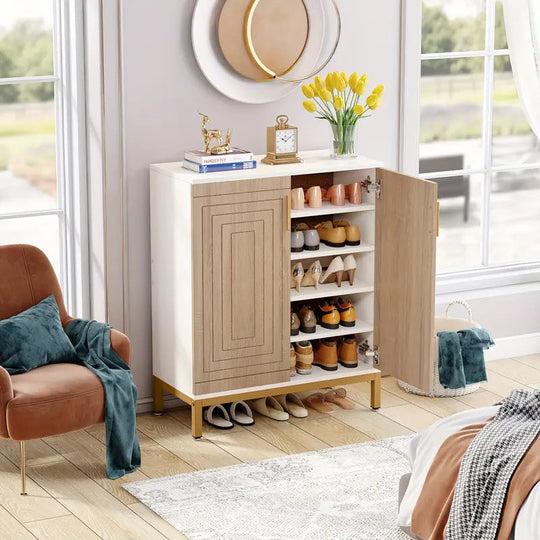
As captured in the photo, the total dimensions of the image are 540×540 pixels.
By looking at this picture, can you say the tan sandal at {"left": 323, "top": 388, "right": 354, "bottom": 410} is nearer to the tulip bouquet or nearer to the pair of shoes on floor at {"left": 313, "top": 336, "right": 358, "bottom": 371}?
the pair of shoes on floor at {"left": 313, "top": 336, "right": 358, "bottom": 371}

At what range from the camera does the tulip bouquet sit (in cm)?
491

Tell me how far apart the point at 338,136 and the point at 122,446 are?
5.24 feet

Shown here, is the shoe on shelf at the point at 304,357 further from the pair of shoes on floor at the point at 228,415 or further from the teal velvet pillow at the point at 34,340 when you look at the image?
the teal velvet pillow at the point at 34,340

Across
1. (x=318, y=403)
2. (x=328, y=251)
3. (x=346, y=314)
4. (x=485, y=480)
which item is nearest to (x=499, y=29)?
(x=328, y=251)

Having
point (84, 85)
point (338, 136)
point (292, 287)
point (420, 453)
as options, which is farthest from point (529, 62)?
point (420, 453)

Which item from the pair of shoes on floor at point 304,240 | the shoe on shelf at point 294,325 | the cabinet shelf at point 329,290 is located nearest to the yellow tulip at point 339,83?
the pair of shoes on floor at point 304,240

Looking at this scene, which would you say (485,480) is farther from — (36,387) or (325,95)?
(325,95)

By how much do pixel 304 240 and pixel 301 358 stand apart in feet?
1.65

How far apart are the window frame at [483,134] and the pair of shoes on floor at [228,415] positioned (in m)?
1.30

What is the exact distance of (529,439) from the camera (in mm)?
3525

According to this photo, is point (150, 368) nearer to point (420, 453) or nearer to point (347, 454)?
point (347, 454)

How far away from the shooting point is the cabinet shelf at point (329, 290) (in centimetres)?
496

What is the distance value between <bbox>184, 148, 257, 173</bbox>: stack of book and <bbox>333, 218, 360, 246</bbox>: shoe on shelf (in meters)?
0.54

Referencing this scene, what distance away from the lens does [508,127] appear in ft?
19.3
